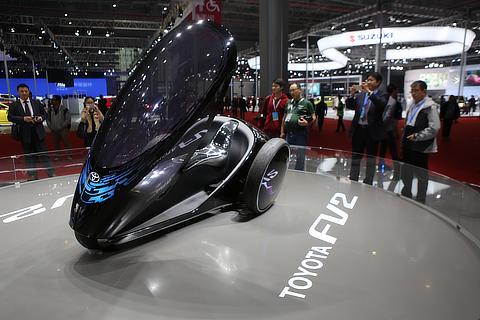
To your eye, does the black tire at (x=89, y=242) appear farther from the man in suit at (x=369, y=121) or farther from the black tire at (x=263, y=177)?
the man in suit at (x=369, y=121)

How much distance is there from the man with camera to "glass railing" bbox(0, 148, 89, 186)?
3046 millimetres

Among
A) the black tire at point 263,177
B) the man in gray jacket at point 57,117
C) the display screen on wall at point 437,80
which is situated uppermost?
the display screen on wall at point 437,80

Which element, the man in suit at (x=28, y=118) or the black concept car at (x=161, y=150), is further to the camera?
the man in suit at (x=28, y=118)

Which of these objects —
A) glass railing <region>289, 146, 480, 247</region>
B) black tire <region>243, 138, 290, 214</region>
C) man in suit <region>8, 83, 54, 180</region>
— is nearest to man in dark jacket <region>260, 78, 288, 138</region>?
glass railing <region>289, 146, 480, 247</region>

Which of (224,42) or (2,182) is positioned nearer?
(224,42)

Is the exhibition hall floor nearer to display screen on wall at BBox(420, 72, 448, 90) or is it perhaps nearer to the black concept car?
the black concept car

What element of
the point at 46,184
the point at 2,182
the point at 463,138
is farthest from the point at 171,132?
the point at 463,138

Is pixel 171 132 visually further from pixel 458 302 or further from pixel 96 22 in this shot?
pixel 96 22

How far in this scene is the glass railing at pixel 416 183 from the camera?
2.98 meters

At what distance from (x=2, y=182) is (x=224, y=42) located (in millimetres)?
3626

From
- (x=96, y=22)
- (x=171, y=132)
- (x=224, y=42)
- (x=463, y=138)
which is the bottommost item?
(x=463, y=138)

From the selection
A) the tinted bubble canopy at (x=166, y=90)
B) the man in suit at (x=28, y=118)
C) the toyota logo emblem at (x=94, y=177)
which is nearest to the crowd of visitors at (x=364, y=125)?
the man in suit at (x=28, y=118)

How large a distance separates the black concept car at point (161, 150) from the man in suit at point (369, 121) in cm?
187

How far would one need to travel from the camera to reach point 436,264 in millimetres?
2396
